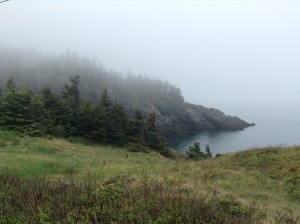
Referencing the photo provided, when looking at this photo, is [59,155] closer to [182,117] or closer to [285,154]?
[285,154]

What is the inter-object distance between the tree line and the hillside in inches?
3104

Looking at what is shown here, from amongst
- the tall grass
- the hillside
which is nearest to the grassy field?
the tall grass

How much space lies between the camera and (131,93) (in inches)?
7077

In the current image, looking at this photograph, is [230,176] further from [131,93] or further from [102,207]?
[131,93]

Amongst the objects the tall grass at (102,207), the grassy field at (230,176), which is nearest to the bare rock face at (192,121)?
the grassy field at (230,176)

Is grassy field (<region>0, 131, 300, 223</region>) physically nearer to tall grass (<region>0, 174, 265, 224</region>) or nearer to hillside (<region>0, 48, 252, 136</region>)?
tall grass (<region>0, 174, 265, 224</region>)

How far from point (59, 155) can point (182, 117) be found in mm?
130109

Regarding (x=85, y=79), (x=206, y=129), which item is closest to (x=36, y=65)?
(x=85, y=79)

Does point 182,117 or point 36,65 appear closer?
point 182,117

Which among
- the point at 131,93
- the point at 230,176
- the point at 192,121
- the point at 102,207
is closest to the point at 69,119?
the point at 230,176

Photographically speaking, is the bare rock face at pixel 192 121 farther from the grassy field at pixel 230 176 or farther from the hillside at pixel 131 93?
the grassy field at pixel 230 176

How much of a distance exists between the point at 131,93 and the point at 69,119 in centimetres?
13738

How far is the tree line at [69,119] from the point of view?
3600 cm

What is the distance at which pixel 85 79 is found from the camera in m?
179
